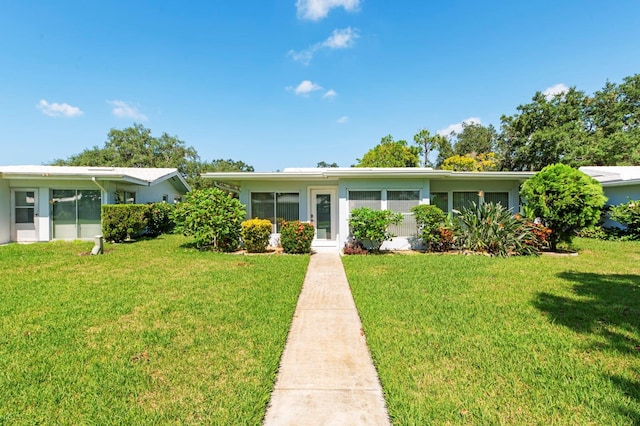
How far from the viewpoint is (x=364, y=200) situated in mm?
10344

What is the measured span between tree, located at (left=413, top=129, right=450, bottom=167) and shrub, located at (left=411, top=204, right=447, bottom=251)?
2428cm

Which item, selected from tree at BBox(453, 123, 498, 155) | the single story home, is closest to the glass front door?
the single story home

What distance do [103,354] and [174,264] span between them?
4.92 m

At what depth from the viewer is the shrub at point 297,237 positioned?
9812 mm

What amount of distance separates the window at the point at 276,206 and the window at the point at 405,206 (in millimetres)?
3728

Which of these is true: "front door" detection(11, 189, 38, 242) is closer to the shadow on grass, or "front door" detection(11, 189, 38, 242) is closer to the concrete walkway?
the concrete walkway

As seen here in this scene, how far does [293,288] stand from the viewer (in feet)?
19.1

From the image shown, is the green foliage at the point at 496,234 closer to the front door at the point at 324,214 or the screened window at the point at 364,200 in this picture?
the screened window at the point at 364,200

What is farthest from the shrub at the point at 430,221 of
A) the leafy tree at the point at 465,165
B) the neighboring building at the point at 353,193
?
the leafy tree at the point at 465,165

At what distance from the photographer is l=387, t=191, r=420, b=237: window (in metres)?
10.4

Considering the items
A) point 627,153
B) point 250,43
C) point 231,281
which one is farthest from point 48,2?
point 627,153

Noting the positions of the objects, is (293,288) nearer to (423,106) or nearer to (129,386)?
(129,386)

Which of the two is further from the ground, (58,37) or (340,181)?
(58,37)

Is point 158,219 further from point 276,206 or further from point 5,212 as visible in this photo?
point 276,206
